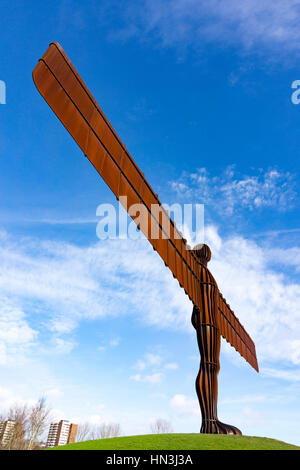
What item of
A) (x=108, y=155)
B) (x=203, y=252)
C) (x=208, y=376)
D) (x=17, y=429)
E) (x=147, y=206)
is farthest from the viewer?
(x=17, y=429)

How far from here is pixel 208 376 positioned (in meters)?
11.4

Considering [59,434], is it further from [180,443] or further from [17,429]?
[180,443]

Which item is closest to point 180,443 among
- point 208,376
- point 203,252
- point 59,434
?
point 208,376

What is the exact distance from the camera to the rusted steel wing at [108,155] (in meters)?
7.31

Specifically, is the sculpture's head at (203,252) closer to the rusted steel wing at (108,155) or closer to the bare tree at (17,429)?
the rusted steel wing at (108,155)

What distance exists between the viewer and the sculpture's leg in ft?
35.2

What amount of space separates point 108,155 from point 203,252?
6.27 m

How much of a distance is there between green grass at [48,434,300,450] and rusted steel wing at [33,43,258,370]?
13.6 ft

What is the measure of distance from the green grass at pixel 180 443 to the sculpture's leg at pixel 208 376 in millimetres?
1220

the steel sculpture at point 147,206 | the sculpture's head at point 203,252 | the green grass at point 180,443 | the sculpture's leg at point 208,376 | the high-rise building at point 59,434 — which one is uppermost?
the high-rise building at point 59,434

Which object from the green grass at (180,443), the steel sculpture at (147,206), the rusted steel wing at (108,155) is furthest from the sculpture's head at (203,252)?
the green grass at (180,443)

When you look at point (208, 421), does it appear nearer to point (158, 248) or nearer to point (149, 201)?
point (158, 248)

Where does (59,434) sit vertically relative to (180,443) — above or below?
above

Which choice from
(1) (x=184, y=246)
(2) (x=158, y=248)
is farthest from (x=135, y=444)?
(1) (x=184, y=246)
